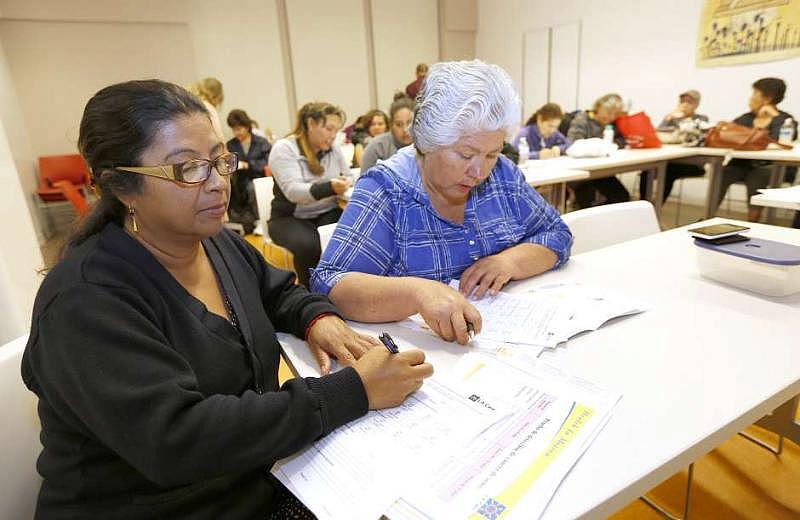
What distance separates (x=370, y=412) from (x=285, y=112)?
24.3ft

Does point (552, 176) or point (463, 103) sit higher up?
point (463, 103)

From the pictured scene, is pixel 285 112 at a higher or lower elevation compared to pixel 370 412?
higher

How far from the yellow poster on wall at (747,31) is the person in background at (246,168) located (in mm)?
5300

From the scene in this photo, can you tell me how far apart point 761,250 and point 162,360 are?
1312 mm

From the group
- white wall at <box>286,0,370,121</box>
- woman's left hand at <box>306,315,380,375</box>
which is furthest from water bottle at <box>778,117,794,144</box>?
white wall at <box>286,0,370,121</box>

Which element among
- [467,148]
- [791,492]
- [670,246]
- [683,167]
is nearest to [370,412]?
[467,148]

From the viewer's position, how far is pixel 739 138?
4168 millimetres

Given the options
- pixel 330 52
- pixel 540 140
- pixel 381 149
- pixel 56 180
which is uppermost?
pixel 330 52

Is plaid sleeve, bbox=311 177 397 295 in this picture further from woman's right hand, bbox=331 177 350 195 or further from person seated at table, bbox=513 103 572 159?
person seated at table, bbox=513 103 572 159

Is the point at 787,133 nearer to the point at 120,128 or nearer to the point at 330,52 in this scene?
the point at 120,128

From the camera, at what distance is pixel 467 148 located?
4.20 ft

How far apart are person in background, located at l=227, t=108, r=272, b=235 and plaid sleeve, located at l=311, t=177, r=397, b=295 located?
440cm

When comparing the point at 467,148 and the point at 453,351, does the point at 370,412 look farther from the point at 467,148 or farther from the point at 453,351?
the point at 467,148

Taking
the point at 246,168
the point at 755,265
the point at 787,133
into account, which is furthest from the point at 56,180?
the point at 787,133
